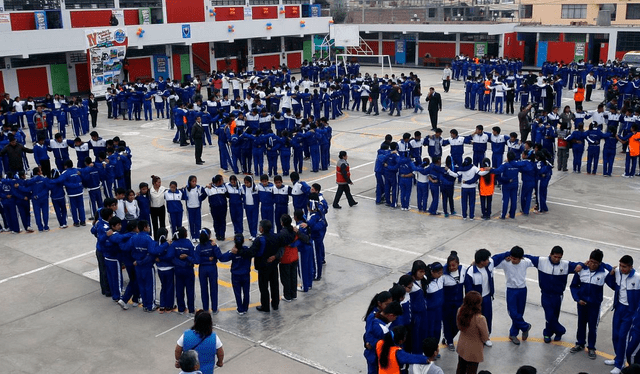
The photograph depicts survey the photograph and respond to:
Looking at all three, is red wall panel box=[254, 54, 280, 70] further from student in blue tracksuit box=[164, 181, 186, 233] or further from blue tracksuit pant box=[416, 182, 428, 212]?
student in blue tracksuit box=[164, 181, 186, 233]

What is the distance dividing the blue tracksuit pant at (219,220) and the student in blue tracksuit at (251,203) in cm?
50

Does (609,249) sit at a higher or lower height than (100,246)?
lower

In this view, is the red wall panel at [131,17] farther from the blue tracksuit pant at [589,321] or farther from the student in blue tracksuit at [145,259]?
the blue tracksuit pant at [589,321]

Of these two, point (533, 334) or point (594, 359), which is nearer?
point (594, 359)

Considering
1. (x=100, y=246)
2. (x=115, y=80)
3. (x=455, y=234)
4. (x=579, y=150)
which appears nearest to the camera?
(x=100, y=246)

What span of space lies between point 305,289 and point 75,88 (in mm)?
30547

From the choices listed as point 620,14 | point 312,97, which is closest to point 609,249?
point 312,97

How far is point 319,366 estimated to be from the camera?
31.0 ft

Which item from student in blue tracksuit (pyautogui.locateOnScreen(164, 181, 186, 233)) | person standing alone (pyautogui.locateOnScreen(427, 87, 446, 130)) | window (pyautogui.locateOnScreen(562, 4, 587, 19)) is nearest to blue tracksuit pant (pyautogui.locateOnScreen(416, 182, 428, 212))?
student in blue tracksuit (pyautogui.locateOnScreen(164, 181, 186, 233))

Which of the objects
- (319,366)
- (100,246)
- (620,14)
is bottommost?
(319,366)

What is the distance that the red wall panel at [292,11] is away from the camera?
162 ft

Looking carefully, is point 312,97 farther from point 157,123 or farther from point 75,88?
point 75,88

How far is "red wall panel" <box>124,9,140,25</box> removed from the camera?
126 feet

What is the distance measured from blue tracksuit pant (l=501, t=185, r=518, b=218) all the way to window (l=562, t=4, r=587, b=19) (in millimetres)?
41689
